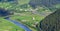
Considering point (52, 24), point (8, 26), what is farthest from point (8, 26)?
point (52, 24)

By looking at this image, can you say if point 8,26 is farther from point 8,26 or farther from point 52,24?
point 52,24

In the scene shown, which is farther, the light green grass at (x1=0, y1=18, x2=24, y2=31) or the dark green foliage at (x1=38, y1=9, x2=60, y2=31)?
the light green grass at (x1=0, y1=18, x2=24, y2=31)

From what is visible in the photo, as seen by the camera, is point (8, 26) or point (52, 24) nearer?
point (52, 24)

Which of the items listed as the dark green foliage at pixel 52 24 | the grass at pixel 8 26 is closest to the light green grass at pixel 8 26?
the grass at pixel 8 26

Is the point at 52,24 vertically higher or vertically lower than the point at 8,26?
higher

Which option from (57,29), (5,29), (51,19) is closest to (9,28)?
(5,29)

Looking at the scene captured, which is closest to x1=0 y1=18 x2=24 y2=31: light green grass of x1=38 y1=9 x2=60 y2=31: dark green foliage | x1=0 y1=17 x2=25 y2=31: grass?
x1=0 y1=17 x2=25 y2=31: grass

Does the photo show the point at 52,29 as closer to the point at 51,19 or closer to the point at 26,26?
the point at 51,19

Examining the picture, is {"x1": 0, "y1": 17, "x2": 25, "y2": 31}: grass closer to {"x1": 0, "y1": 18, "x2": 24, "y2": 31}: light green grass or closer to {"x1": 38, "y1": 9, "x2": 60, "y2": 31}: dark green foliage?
{"x1": 0, "y1": 18, "x2": 24, "y2": 31}: light green grass

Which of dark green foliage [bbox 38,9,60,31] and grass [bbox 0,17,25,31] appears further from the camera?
grass [bbox 0,17,25,31]

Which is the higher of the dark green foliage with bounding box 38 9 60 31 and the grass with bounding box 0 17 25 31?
the dark green foliage with bounding box 38 9 60 31

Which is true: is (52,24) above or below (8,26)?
above
